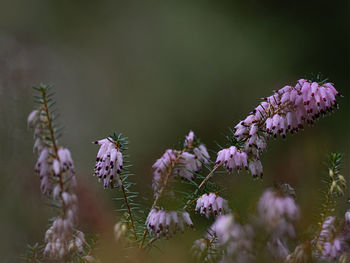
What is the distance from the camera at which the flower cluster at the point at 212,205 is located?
1307 millimetres

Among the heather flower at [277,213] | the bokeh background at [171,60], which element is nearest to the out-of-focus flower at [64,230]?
the heather flower at [277,213]

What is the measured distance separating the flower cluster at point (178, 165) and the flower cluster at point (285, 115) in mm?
141

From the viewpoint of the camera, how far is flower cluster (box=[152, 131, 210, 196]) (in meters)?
1.49

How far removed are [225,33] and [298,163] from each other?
5622mm

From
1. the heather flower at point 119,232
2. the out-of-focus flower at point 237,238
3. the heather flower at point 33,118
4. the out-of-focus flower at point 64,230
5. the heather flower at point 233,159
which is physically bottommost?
the out-of-focus flower at point 237,238

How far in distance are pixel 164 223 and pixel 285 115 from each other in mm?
496

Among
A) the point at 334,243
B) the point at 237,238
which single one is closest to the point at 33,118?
the point at 237,238

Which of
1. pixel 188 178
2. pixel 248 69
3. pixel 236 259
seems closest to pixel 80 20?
pixel 248 69

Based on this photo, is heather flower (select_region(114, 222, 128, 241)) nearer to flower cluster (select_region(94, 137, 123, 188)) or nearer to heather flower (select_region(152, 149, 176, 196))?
flower cluster (select_region(94, 137, 123, 188))

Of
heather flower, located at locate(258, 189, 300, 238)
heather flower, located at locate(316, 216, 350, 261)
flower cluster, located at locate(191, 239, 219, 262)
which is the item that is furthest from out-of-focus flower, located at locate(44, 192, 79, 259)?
heather flower, located at locate(316, 216, 350, 261)

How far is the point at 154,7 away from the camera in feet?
24.2

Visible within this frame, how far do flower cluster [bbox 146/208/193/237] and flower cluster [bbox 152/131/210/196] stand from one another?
0.22 m

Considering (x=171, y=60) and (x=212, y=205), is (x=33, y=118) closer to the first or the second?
(x=212, y=205)

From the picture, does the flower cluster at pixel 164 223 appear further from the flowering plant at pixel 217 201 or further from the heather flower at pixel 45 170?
the heather flower at pixel 45 170
